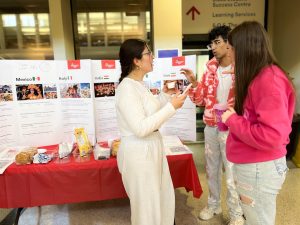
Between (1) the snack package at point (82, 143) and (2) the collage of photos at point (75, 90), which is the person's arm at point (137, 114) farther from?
(2) the collage of photos at point (75, 90)

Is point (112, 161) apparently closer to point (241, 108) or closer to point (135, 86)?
point (135, 86)

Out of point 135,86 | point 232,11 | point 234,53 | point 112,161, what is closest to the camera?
point 234,53

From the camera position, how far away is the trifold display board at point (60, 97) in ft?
7.18

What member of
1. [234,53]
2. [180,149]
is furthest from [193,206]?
[234,53]

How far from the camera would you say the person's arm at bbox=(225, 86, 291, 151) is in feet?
3.57

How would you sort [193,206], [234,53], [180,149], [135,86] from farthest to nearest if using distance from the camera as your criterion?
[193,206] → [180,149] → [135,86] → [234,53]

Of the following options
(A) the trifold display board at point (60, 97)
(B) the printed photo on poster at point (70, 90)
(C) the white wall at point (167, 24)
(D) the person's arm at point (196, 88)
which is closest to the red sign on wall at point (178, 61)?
(A) the trifold display board at point (60, 97)

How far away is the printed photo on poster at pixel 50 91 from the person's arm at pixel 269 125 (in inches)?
64.7

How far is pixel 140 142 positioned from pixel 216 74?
3.06 feet

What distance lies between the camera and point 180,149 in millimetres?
2193

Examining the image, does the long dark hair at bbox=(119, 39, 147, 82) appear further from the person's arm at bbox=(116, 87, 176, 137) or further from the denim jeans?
the denim jeans

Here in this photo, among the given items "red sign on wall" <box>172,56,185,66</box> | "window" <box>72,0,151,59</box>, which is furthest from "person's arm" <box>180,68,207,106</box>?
"window" <box>72,0,151,59</box>

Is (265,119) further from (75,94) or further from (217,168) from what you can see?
(75,94)

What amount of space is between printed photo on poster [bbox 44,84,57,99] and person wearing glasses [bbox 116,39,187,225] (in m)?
0.93
